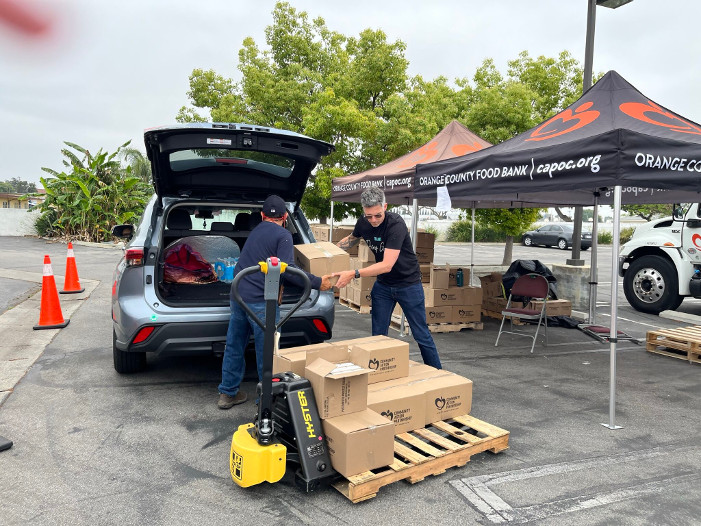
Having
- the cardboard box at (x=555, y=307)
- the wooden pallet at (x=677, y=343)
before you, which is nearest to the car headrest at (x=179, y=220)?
the cardboard box at (x=555, y=307)

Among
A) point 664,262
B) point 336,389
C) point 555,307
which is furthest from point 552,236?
point 336,389

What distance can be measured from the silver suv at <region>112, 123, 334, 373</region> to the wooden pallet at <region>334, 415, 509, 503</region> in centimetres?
133

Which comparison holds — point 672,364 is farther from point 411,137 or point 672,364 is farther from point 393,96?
point 393,96

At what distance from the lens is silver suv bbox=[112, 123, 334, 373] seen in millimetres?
3912

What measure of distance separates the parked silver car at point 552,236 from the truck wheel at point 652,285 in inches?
807

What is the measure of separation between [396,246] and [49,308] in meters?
5.05

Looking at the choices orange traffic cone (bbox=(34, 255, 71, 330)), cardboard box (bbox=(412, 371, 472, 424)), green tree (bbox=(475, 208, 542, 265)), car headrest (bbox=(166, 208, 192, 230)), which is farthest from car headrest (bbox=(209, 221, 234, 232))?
green tree (bbox=(475, 208, 542, 265))

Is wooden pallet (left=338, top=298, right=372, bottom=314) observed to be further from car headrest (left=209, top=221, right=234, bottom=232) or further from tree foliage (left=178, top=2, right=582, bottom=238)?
tree foliage (left=178, top=2, right=582, bottom=238)

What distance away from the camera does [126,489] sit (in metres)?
2.85

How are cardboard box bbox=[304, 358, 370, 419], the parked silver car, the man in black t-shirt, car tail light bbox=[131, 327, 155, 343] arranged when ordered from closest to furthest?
cardboard box bbox=[304, 358, 370, 419] → car tail light bbox=[131, 327, 155, 343] → the man in black t-shirt → the parked silver car

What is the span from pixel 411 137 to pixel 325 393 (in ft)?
38.7

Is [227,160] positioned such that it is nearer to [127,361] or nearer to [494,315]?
[127,361]

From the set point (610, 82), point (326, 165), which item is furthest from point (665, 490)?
point (326, 165)

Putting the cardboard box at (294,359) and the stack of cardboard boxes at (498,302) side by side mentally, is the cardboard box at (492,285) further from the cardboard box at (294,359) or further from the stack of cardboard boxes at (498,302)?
the cardboard box at (294,359)
